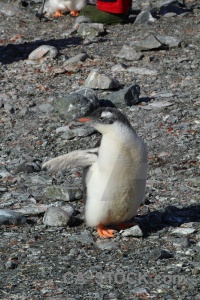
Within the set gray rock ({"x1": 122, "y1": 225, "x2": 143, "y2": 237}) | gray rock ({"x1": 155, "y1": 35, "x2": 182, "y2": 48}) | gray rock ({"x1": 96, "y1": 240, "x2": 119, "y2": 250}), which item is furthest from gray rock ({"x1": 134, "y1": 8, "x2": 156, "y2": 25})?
gray rock ({"x1": 96, "y1": 240, "x2": 119, "y2": 250})

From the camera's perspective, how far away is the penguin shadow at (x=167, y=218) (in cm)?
531

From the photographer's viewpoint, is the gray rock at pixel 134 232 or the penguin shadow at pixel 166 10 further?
the penguin shadow at pixel 166 10

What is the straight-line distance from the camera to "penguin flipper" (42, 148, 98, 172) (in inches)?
202

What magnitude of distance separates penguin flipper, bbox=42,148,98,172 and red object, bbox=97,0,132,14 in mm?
6384

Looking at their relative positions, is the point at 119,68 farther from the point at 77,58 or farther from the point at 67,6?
the point at 67,6

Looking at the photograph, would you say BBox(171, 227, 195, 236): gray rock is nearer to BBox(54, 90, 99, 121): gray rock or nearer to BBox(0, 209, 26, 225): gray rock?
BBox(0, 209, 26, 225): gray rock

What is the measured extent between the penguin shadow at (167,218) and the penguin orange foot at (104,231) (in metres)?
0.20

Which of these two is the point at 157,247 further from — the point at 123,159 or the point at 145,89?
the point at 145,89

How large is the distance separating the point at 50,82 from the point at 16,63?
0.96 meters

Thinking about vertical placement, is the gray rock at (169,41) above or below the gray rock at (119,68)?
above

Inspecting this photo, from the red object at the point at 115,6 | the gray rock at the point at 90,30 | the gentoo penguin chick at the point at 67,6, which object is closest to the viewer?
the gray rock at the point at 90,30

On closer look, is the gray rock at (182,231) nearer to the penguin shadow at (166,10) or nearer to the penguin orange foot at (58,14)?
the penguin shadow at (166,10)

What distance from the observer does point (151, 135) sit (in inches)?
288

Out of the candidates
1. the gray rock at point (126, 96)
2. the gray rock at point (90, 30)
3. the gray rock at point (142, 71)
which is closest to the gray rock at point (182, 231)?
the gray rock at point (126, 96)
